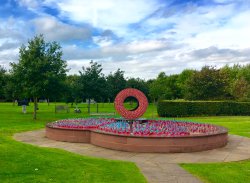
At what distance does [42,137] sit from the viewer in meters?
17.0

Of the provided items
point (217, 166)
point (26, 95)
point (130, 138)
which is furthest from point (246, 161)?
point (26, 95)

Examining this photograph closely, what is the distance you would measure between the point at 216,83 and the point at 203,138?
37717 millimetres

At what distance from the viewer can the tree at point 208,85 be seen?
4894 centimetres

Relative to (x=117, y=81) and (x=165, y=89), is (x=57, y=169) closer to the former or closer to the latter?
(x=117, y=81)

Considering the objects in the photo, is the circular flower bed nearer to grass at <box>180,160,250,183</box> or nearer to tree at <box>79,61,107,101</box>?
grass at <box>180,160,250,183</box>

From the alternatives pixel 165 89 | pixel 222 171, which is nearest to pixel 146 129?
pixel 222 171

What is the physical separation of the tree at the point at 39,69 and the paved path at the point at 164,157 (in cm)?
1292

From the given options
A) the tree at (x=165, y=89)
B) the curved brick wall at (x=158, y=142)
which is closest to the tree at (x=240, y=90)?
the tree at (x=165, y=89)

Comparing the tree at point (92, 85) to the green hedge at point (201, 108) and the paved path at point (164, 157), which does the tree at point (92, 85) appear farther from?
the paved path at point (164, 157)

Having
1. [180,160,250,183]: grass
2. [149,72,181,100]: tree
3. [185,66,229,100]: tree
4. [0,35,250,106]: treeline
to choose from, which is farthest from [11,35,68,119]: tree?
[149,72,181,100]: tree

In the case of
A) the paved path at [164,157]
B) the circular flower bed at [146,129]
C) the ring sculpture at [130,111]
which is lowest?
the paved path at [164,157]

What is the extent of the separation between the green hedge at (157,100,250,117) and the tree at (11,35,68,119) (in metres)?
12.8

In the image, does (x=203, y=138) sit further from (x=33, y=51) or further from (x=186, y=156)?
(x=33, y=51)

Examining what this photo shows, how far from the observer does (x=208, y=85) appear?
48.3m
